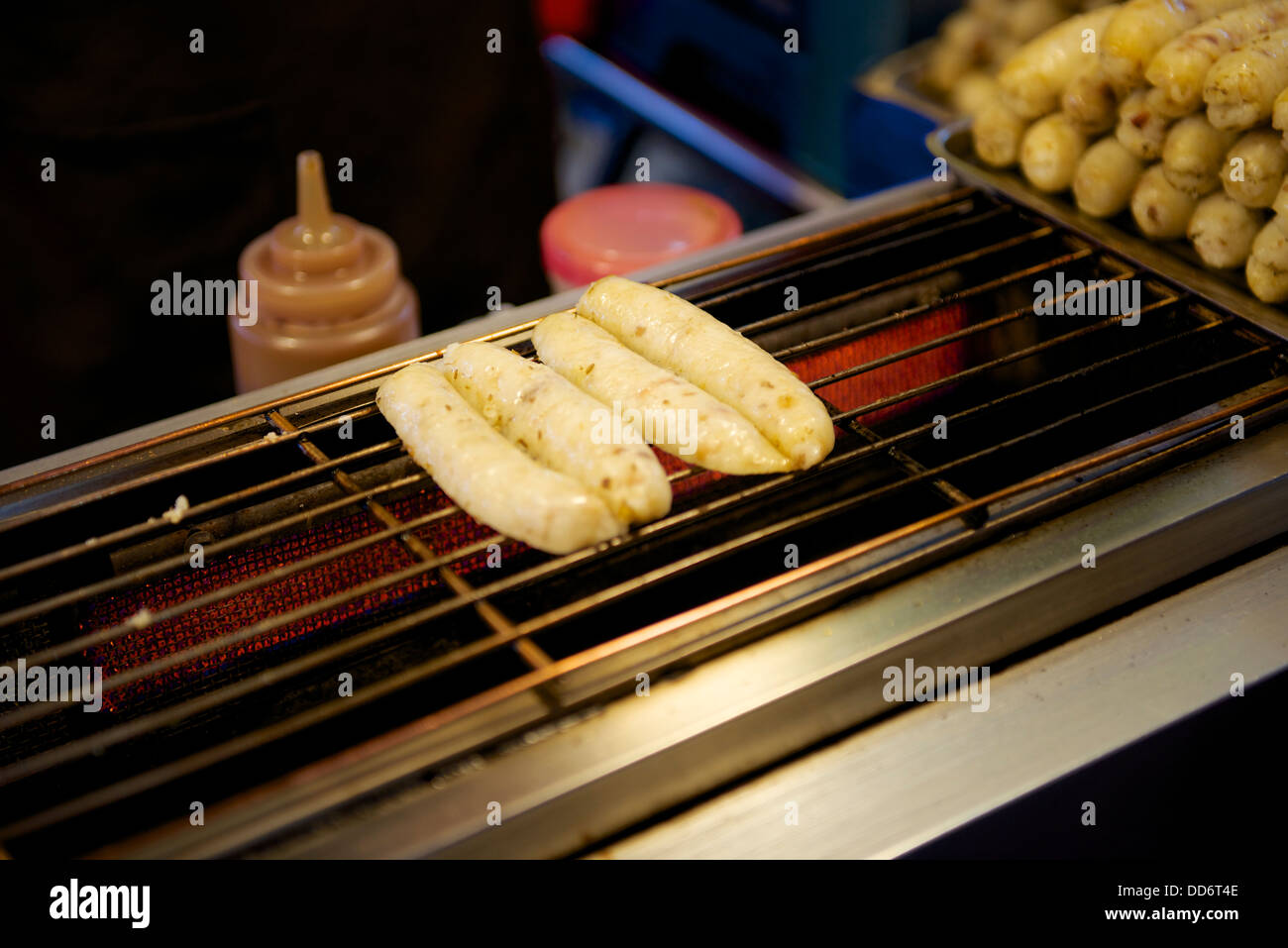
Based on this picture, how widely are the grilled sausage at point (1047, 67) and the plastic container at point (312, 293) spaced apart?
1.52 meters

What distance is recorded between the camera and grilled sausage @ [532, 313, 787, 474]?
1.80 m

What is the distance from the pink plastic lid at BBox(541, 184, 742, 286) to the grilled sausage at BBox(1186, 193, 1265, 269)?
1.11 meters

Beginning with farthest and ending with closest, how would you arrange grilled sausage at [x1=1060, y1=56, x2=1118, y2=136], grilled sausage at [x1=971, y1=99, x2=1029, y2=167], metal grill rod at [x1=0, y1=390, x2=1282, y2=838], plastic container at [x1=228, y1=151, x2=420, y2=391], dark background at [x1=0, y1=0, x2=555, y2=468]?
dark background at [x1=0, y1=0, x2=555, y2=468], grilled sausage at [x1=971, y1=99, x2=1029, y2=167], grilled sausage at [x1=1060, y1=56, x2=1118, y2=136], plastic container at [x1=228, y1=151, x2=420, y2=391], metal grill rod at [x1=0, y1=390, x2=1282, y2=838]

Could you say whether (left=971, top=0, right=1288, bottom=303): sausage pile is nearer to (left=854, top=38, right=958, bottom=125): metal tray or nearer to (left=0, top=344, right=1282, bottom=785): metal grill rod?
(left=0, top=344, right=1282, bottom=785): metal grill rod

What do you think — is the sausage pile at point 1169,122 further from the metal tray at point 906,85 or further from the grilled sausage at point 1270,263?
the metal tray at point 906,85

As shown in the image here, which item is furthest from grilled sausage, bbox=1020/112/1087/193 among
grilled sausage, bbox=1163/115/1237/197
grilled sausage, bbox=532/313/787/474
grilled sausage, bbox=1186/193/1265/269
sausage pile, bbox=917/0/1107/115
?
sausage pile, bbox=917/0/1107/115

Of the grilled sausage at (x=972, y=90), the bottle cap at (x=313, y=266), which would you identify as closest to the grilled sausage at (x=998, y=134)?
the grilled sausage at (x=972, y=90)

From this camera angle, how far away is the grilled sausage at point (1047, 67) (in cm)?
251

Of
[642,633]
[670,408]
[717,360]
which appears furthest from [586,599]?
[717,360]

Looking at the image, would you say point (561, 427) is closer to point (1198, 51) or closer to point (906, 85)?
point (1198, 51)

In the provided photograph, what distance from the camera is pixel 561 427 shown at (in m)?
1.79
